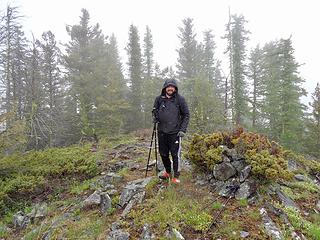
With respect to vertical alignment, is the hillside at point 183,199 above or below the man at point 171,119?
below

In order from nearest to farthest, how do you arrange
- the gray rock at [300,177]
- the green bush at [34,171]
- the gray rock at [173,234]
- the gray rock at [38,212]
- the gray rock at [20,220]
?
the gray rock at [173,234], the gray rock at [20,220], the gray rock at [38,212], the gray rock at [300,177], the green bush at [34,171]

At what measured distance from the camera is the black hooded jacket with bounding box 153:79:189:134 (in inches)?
300

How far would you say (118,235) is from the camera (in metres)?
6.04

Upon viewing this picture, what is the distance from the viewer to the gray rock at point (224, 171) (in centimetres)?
743

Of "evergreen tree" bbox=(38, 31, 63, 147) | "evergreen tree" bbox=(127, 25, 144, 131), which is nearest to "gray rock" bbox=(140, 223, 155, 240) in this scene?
"evergreen tree" bbox=(38, 31, 63, 147)

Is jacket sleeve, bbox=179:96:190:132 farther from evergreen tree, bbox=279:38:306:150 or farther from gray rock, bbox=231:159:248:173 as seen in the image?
evergreen tree, bbox=279:38:306:150

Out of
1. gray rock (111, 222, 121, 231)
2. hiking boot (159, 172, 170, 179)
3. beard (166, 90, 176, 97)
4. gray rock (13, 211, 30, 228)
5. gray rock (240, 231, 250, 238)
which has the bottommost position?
gray rock (13, 211, 30, 228)

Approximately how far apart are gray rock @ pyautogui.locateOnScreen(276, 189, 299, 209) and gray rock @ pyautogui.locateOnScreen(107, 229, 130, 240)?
11.3 feet

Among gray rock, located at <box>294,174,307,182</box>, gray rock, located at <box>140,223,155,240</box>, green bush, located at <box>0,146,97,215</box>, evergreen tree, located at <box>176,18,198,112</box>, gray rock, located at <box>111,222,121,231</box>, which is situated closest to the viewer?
gray rock, located at <box>140,223,155,240</box>

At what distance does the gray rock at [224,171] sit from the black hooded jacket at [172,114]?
1.20 metres

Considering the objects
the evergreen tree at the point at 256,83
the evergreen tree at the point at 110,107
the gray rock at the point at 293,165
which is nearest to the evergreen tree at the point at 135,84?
the evergreen tree at the point at 110,107

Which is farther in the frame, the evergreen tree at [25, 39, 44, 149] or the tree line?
the tree line

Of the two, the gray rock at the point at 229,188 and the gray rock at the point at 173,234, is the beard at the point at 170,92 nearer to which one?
the gray rock at the point at 229,188

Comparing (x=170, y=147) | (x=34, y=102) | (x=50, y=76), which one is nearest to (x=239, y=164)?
(x=170, y=147)
